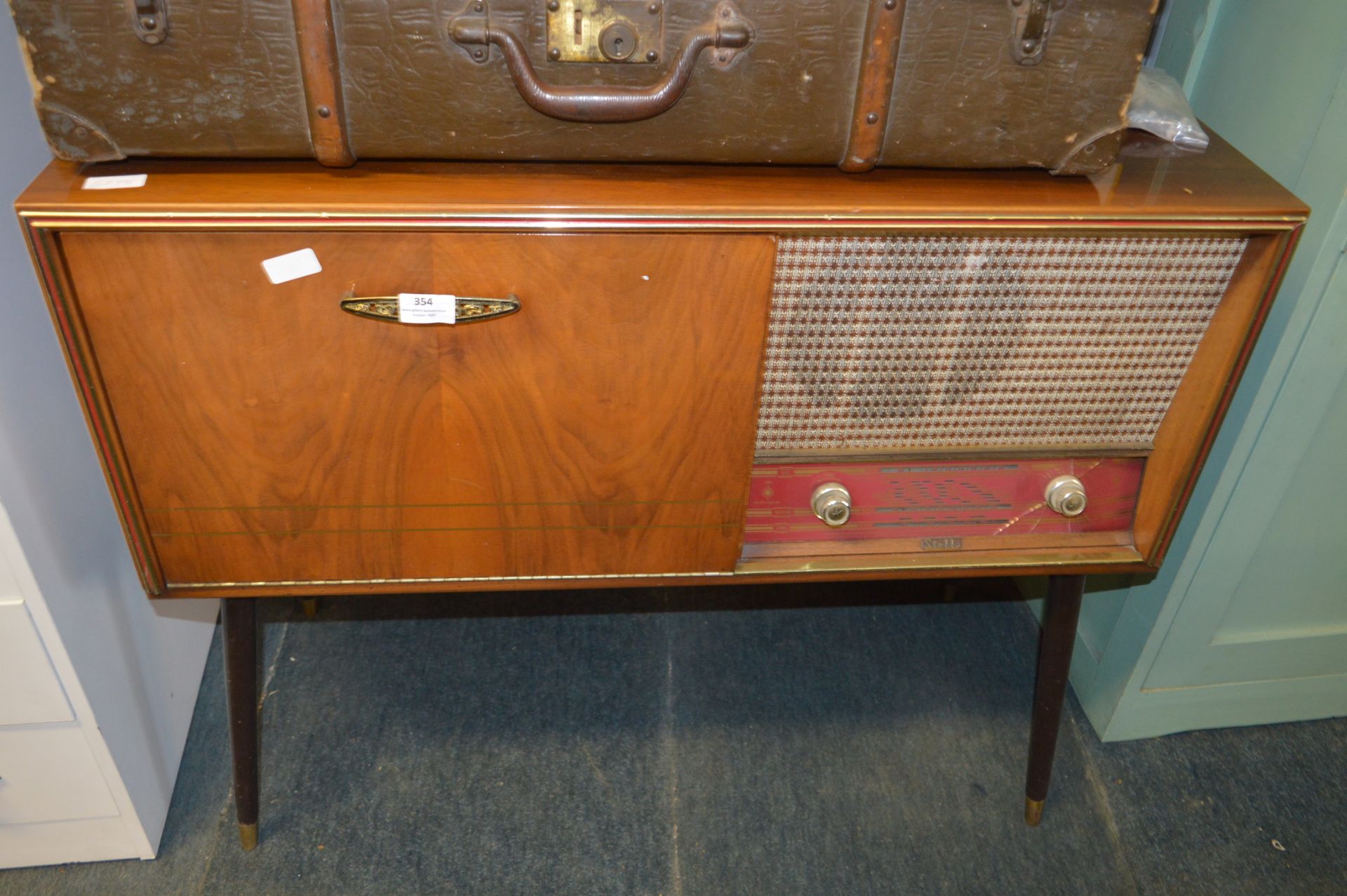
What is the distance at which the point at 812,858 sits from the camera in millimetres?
1407

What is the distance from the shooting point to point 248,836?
1.37m

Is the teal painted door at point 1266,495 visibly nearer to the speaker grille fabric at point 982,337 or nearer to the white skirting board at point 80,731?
the speaker grille fabric at point 982,337

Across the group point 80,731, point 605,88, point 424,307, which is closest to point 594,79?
point 605,88

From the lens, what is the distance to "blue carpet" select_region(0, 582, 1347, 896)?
4.57 ft

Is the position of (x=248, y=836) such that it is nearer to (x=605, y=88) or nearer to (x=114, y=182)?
(x=114, y=182)

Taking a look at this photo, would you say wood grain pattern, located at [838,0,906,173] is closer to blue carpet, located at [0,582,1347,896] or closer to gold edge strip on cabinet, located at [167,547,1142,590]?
gold edge strip on cabinet, located at [167,547,1142,590]

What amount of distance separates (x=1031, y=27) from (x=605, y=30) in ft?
1.23

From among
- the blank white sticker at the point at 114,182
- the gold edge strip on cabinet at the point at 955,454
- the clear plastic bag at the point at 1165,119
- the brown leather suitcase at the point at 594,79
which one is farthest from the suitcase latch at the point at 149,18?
the clear plastic bag at the point at 1165,119

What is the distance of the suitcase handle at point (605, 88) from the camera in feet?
2.90

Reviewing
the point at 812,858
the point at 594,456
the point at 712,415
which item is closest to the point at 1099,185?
the point at 712,415

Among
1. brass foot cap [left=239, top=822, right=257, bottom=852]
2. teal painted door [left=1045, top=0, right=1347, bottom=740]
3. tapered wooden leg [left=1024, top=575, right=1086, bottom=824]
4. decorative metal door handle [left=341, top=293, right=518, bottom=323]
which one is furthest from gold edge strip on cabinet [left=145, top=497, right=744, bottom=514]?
teal painted door [left=1045, top=0, right=1347, bottom=740]

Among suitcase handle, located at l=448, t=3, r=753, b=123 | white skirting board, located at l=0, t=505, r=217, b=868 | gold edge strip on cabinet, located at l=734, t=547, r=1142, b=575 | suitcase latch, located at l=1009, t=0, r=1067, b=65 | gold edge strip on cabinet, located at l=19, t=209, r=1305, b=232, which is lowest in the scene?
white skirting board, located at l=0, t=505, r=217, b=868

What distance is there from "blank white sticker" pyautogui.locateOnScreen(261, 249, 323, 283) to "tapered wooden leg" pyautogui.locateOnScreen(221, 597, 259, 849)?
Answer: 409mm

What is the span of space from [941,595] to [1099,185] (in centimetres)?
97
